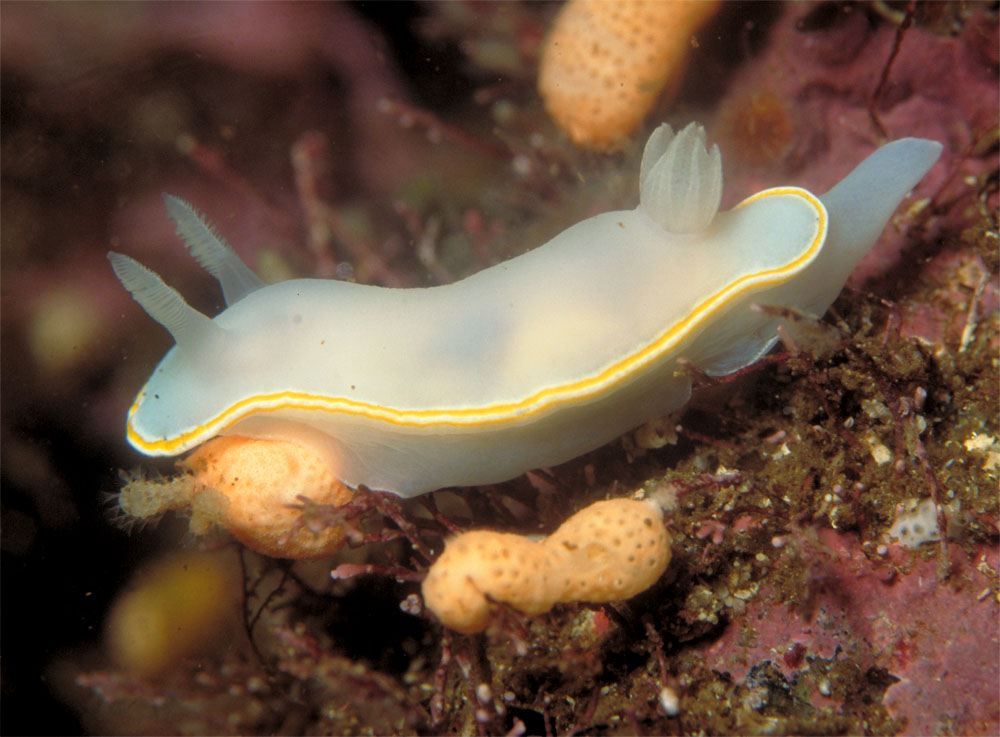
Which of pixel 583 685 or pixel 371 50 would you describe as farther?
pixel 371 50

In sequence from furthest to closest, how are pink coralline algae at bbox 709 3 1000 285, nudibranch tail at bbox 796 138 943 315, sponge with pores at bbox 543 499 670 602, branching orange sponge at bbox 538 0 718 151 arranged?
branching orange sponge at bbox 538 0 718 151
pink coralline algae at bbox 709 3 1000 285
nudibranch tail at bbox 796 138 943 315
sponge with pores at bbox 543 499 670 602

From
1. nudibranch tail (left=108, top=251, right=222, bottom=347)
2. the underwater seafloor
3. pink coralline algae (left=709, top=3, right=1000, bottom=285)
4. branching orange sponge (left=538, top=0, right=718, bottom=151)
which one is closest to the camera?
the underwater seafloor

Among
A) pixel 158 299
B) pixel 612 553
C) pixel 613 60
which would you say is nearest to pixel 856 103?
pixel 613 60

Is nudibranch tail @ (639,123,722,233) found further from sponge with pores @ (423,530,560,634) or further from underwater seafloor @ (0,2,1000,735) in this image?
sponge with pores @ (423,530,560,634)

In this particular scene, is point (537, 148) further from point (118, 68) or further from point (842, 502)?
point (842, 502)

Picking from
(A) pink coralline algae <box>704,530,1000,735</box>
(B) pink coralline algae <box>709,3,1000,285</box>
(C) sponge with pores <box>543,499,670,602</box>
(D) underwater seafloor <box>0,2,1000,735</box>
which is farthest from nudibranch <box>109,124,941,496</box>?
(A) pink coralline algae <box>704,530,1000,735</box>

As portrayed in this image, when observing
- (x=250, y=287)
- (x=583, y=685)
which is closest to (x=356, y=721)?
(x=583, y=685)

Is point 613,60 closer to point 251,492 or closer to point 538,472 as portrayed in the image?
point 538,472

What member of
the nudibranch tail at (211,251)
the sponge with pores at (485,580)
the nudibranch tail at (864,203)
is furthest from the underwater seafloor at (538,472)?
the nudibranch tail at (211,251)
